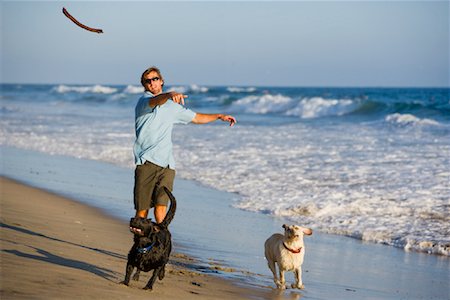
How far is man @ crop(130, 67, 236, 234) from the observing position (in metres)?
5.76

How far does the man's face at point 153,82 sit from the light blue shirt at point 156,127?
5cm

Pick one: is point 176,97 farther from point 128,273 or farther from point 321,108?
point 321,108

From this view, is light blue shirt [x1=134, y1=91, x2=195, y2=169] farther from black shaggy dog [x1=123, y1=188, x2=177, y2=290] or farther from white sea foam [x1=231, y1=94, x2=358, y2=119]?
white sea foam [x1=231, y1=94, x2=358, y2=119]

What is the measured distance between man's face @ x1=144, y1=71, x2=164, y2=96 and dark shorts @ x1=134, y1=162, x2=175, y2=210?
0.60 m

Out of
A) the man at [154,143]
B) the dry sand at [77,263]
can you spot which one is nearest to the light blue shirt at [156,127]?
the man at [154,143]

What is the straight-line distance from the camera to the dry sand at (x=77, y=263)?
5.06 metres

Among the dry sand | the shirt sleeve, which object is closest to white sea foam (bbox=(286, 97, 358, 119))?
the dry sand

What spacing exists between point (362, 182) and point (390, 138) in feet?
32.0

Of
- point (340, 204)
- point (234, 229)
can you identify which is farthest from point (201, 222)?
point (340, 204)

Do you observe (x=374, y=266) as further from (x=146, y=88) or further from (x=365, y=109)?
(x=365, y=109)

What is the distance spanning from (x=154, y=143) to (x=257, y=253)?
252 cm

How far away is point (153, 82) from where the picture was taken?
586 cm

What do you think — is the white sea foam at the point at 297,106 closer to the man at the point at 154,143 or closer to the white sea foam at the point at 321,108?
the white sea foam at the point at 321,108

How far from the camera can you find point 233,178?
13.6 meters
